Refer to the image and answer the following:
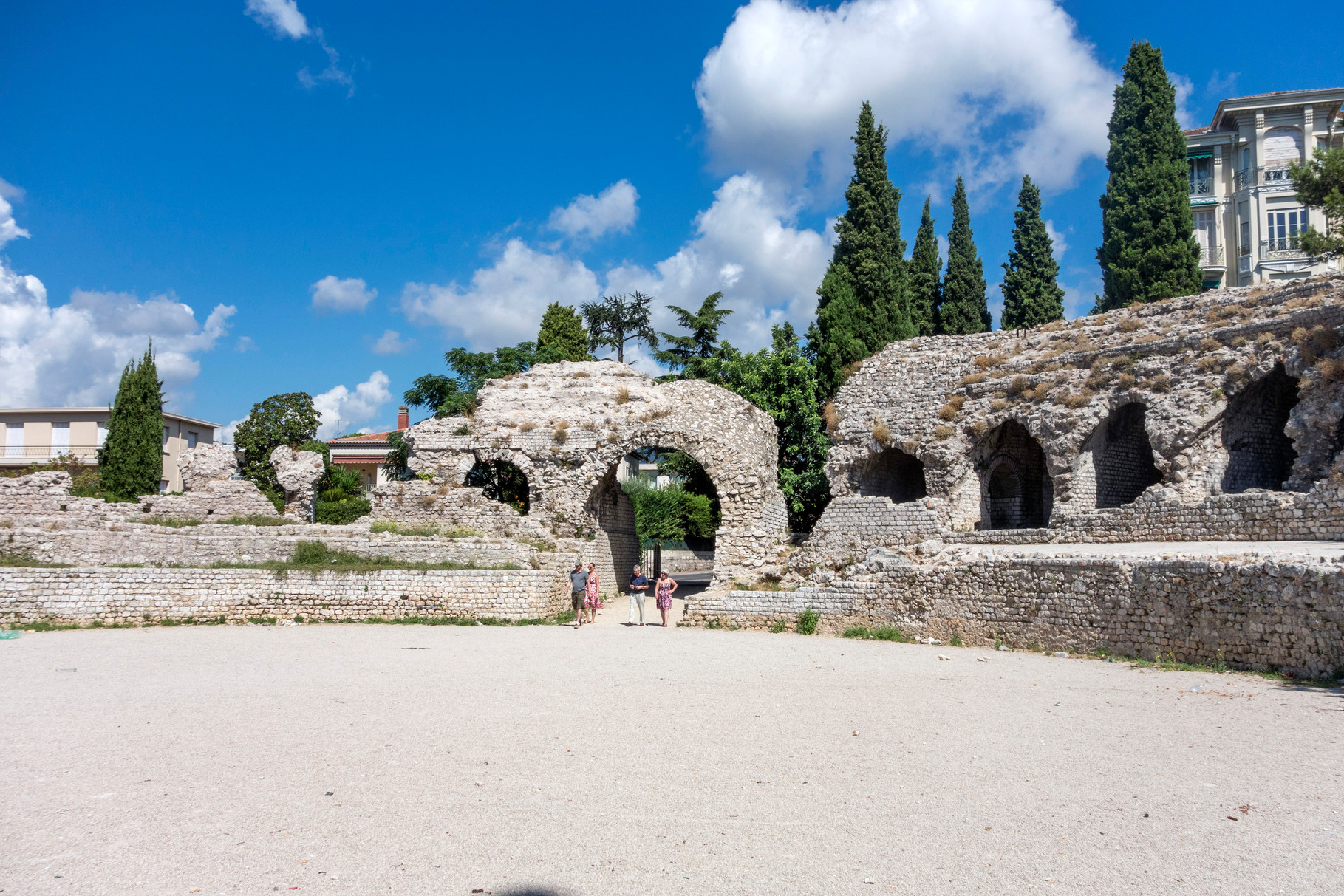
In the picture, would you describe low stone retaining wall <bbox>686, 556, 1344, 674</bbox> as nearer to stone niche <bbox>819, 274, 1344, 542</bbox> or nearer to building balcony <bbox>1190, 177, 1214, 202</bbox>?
stone niche <bbox>819, 274, 1344, 542</bbox>

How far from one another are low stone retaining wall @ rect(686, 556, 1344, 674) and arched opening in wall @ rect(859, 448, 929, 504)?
8.15 m

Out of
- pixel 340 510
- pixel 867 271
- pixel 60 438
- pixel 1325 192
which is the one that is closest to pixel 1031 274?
pixel 867 271

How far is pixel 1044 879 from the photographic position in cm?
427

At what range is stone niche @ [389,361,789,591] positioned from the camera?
2058 centimetres

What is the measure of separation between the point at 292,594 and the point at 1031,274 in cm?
2973

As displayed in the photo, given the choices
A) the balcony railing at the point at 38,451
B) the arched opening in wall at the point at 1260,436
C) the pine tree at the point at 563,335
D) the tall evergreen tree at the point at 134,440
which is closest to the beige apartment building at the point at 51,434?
the balcony railing at the point at 38,451

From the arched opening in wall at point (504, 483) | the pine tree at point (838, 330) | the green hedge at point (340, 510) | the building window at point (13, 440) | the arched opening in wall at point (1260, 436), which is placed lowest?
the green hedge at point (340, 510)

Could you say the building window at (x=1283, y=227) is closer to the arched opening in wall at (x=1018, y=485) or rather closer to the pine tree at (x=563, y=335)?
the arched opening in wall at (x=1018, y=485)

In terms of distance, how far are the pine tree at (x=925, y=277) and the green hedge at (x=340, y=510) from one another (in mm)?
22873

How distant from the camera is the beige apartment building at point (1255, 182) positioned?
116 feet

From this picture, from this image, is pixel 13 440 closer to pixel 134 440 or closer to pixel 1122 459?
pixel 134 440

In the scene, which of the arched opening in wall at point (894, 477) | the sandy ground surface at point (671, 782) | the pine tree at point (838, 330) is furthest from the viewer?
the pine tree at point (838, 330)

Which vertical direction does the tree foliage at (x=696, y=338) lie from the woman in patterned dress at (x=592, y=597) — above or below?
above

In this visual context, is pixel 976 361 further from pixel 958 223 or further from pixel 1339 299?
pixel 958 223
